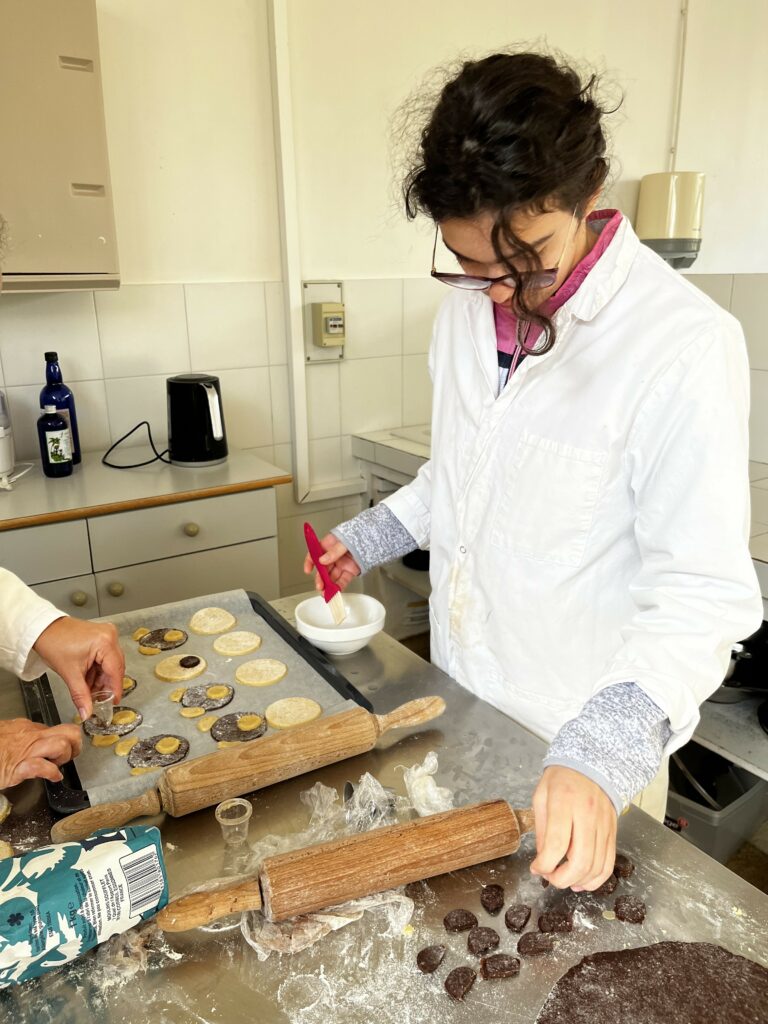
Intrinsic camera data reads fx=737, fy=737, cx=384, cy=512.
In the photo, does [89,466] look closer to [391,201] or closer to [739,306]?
[391,201]

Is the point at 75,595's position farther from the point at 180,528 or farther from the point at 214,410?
the point at 214,410

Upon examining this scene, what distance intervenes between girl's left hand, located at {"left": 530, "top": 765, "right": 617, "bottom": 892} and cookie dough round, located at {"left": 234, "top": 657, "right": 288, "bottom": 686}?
0.51 meters

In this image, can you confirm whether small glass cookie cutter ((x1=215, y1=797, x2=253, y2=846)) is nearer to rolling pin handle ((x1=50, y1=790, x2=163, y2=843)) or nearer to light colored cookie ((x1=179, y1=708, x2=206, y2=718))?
rolling pin handle ((x1=50, y1=790, x2=163, y2=843))

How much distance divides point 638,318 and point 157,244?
71.5 inches

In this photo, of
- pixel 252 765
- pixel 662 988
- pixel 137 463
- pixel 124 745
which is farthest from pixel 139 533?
pixel 662 988

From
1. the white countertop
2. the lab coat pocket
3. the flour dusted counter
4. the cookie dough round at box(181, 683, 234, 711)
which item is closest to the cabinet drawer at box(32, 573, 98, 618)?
the flour dusted counter

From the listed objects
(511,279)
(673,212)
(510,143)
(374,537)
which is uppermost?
(673,212)

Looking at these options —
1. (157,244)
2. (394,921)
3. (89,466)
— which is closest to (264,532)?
(89,466)

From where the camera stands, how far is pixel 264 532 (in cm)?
221

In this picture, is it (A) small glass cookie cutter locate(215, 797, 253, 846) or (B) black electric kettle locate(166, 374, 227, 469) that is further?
(B) black electric kettle locate(166, 374, 227, 469)

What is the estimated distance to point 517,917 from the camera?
0.72 m

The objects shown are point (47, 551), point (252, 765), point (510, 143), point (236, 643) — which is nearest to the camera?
point (510, 143)

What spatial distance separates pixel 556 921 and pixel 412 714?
32 cm

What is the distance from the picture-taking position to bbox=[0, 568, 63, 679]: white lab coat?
39.5 inches
